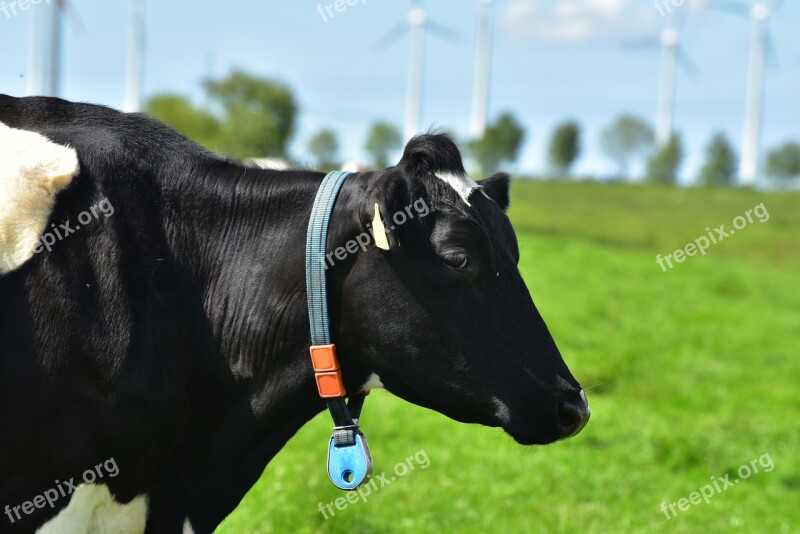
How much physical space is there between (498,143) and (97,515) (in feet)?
184

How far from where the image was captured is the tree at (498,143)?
4650 centimetres

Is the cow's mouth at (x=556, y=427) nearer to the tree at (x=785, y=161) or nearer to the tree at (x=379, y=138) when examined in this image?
the tree at (x=379, y=138)

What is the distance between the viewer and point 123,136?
3492 mm

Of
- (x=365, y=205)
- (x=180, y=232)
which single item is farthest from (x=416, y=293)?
(x=180, y=232)

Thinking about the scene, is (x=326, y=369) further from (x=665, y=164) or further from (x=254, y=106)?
(x=665, y=164)

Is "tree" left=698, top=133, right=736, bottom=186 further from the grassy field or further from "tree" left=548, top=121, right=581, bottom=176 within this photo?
the grassy field

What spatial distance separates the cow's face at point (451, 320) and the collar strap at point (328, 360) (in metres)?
0.09

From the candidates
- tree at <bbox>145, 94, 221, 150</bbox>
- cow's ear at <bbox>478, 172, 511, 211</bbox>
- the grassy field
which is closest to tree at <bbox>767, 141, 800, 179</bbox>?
tree at <bbox>145, 94, 221, 150</bbox>

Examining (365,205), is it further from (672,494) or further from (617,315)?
(617,315)

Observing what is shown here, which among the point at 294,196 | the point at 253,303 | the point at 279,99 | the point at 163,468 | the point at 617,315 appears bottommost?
the point at 279,99

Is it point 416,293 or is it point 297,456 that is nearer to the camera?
point 416,293

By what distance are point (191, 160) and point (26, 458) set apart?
3.82 ft

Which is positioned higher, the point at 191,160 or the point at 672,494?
the point at 191,160

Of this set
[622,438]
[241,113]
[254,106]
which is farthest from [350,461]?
[254,106]
